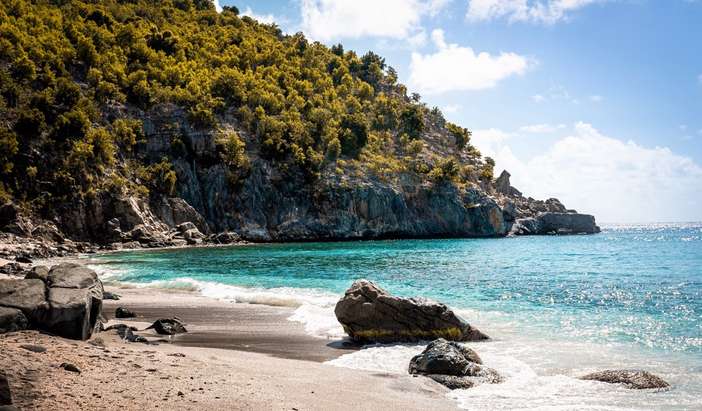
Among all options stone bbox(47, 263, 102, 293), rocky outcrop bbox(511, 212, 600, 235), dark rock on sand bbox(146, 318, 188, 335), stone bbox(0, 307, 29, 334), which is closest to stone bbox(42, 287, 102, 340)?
stone bbox(47, 263, 102, 293)

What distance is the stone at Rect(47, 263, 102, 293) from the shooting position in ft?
43.0

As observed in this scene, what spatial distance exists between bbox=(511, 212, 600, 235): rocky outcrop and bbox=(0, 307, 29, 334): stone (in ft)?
400

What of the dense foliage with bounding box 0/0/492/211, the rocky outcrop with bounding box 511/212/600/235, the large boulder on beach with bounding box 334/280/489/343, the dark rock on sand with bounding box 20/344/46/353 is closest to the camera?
the dark rock on sand with bounding box 20/344/46/353

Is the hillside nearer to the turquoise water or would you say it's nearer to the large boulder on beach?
the turquoise water

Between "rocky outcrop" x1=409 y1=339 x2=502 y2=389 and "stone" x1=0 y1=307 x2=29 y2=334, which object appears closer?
"rocky outcrop" x1=409 y1=339 x2=502 y2=389

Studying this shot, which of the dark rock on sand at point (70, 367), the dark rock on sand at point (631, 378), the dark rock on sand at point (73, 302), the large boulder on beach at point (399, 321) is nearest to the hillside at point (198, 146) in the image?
the dark rock on sand at point (73, 302)

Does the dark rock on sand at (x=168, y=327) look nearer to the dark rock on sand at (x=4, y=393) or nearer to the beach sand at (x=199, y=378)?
→ the beach sand at (x=199, y=378)

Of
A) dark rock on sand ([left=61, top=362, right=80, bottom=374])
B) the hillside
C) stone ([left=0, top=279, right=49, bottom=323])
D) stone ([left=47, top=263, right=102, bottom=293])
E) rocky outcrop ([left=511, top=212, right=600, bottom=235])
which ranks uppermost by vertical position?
the hillside

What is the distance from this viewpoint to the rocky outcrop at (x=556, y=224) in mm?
129125

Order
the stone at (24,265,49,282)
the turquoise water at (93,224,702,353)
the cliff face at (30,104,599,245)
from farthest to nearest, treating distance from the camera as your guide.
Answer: the cliff face at (30,104,599,245) → the turquoise water at (93,224,702,353) → the stone at (24,265,49,282)

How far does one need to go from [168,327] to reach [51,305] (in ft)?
14.8

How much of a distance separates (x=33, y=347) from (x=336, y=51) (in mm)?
167993

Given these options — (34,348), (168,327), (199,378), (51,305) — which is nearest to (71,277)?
(51,305)

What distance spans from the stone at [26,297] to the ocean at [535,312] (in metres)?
6.96
